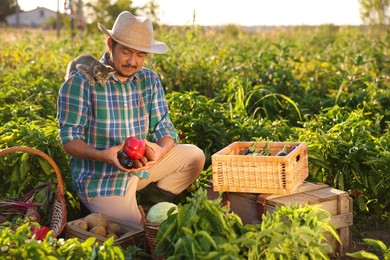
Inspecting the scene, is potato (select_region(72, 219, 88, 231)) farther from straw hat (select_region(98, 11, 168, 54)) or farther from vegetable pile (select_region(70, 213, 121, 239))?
straw hat (select_region(98, 11, 168, 54))

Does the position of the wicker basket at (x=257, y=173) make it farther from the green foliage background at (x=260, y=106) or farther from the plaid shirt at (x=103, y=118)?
the green foliage background at (x=260, y=106)

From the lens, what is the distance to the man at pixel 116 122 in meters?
4.24

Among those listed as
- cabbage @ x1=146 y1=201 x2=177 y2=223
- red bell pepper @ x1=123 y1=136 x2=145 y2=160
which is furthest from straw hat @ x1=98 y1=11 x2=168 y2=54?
cabbage @ x1=146 y1=201 x2=177 y2=223

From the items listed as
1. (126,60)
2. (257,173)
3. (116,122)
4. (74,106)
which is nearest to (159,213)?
(257,173)

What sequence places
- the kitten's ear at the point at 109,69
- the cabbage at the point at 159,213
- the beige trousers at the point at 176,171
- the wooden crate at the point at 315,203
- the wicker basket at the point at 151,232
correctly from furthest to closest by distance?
the beige trousers at the point at 176,171, the kitten's ear at the point at 109,69, the wooden crate at the point at 315,203, the cabbage at the point at 159,213, the wicker basket at the point at 151,232

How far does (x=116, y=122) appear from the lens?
439cm

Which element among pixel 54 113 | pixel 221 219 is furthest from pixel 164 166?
pixel 54 113

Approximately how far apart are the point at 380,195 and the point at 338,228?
0.92 m

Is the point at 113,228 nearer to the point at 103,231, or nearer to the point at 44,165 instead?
the point at 103,231

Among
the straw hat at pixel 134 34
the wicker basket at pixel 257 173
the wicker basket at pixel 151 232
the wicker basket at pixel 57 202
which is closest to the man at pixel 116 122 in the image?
the straw hat at pixel 134 34

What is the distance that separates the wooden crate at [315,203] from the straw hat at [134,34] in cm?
108

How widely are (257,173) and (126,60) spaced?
1.07 m

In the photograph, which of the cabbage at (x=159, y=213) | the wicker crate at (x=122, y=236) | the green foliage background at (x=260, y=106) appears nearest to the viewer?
the wicker crate at (x=122, y=236)

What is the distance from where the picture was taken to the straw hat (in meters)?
4.28
